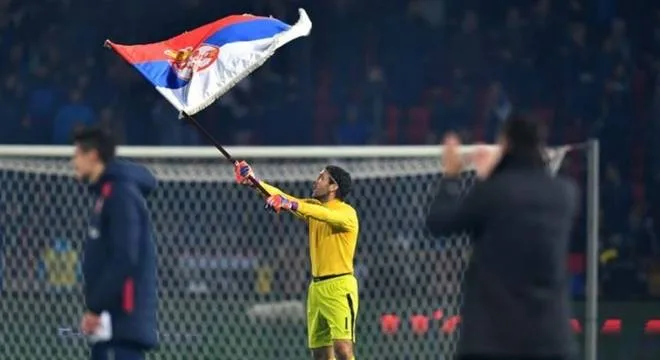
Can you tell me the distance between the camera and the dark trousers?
6.69 m

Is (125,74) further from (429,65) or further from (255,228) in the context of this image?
(255,228)

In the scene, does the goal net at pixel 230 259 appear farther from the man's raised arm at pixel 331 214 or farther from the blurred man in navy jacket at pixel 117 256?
the blurred man in navy jacket at pixel 117 256

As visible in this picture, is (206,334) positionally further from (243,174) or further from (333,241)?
(243,174)

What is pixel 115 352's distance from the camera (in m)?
6.69

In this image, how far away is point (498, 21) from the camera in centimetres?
1833

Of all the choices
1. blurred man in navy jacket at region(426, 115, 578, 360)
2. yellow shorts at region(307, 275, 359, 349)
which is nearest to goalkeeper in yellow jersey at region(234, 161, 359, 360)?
yellow shorts at region(307, 275, 359, 349)

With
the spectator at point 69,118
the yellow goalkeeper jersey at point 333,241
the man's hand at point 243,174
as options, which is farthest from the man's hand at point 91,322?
the spectator at point 69,118

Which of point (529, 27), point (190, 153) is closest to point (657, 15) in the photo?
point (529, 27)

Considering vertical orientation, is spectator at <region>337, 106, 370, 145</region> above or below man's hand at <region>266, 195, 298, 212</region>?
above

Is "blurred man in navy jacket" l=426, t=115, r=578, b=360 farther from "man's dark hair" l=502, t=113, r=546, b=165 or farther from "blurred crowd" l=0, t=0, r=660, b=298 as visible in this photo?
"blurred crowd" l=0, t=0, r=660, b=298

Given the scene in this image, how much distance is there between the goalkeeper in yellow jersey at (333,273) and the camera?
9.95m

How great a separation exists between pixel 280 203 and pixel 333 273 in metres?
0.78

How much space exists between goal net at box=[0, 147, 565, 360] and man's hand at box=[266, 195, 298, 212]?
35.1 inches

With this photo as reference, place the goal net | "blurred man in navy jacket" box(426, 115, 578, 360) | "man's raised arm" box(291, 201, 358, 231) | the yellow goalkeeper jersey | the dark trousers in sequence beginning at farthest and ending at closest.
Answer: the goal net, the yellow goalkeeper jersey, "man's raised arm" box(291, 201, 358, 231), the dark trousers, "blurred man in navy jacket" box(426, 115, 578, 360)
